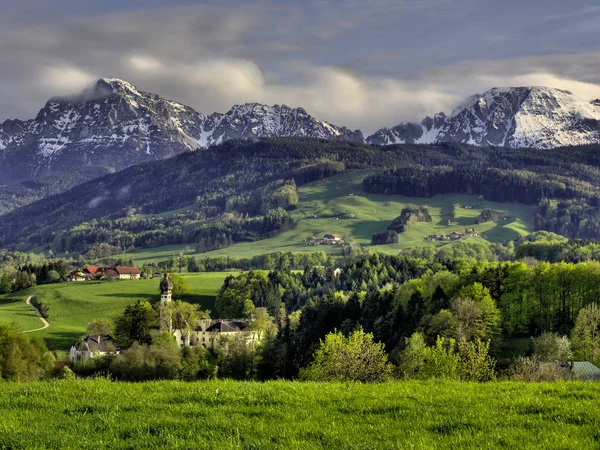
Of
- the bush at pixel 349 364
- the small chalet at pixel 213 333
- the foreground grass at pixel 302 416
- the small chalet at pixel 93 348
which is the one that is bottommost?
the small chalet at pixel 213 333

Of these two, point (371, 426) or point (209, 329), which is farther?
point (209, 329)

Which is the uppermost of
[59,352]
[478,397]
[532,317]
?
[478,397]

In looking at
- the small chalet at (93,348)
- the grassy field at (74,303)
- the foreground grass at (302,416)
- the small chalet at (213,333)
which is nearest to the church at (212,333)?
the small chalet at (213,333)

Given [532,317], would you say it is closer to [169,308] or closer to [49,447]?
[169,308]

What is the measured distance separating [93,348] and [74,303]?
6028cm

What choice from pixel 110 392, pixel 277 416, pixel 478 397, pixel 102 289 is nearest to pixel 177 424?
pixel 277 416

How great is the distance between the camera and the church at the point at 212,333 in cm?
12469

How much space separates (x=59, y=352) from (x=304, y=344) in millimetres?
48178

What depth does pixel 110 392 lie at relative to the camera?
68.6 feet

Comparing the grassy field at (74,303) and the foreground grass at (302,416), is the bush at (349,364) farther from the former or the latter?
the grassy field at (74,303)

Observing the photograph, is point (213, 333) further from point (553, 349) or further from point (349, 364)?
point (349, 364)

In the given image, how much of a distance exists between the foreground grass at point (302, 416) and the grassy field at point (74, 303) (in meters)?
117

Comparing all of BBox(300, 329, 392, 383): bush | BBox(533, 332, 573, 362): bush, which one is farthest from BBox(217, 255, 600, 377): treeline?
BBox(300, 329, 392, 383): bush

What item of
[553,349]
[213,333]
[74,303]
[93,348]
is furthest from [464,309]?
[74,303]
